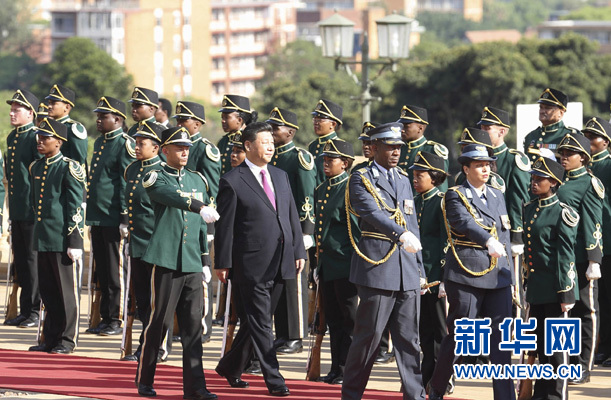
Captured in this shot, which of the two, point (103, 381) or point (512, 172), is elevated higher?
point (512, 172)

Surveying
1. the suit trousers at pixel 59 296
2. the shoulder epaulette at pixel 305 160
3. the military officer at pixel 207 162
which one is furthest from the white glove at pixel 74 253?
the shoulder epaulette at pixel 305 160

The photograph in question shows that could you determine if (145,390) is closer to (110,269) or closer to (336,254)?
(336,254)

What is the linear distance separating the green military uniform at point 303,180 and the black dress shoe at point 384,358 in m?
1.22

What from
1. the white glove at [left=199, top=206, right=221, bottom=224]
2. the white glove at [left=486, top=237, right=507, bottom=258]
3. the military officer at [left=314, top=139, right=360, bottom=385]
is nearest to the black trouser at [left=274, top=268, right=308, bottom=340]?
the military officer at [left=314, top=139, right=360, bottom=385]

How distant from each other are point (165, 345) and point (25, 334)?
1.95m

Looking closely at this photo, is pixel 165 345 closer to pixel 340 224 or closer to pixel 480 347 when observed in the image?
pixel 340 224

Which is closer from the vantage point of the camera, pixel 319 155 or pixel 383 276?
pixel 383 276

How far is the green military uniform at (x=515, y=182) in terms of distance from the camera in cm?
1153

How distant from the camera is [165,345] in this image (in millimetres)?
11367

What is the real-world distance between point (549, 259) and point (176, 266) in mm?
2713

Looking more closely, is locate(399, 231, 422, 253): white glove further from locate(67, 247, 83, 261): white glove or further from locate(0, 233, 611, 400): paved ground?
locate(67, 247, 83, 261): white glove

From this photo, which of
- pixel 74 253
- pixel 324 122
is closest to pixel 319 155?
pixel 324 122

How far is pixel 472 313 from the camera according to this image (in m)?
9.38

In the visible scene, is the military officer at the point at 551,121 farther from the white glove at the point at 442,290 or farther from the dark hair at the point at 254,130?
the dark hair at the point at 254,130
